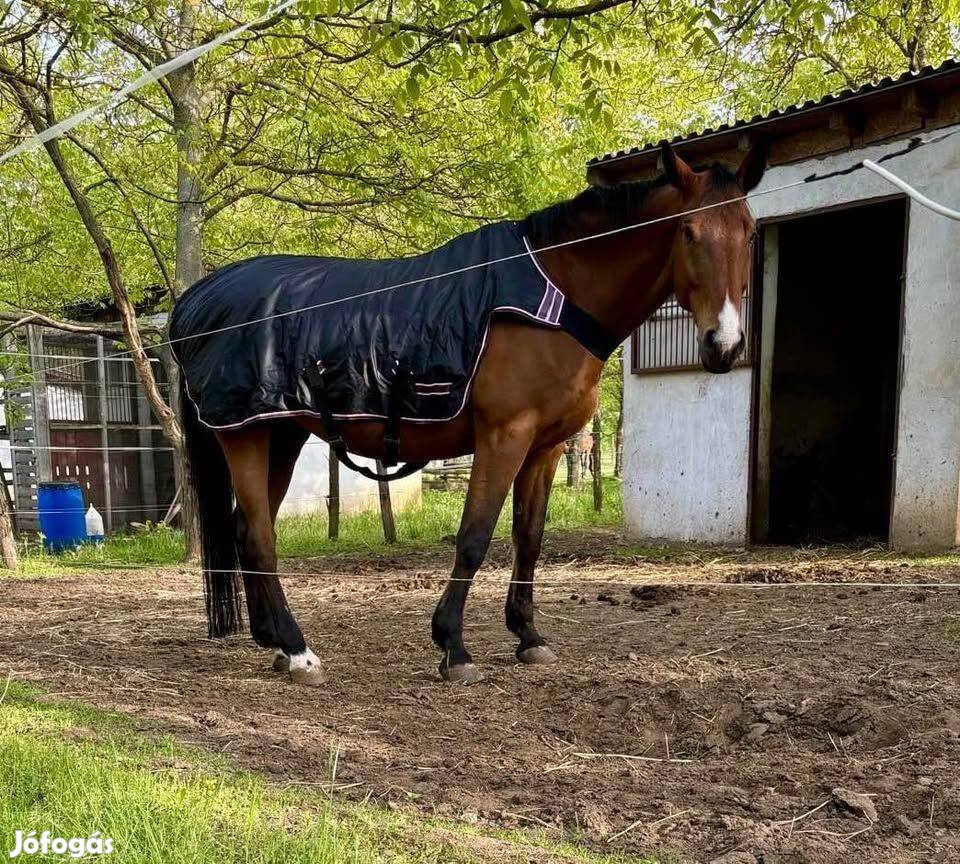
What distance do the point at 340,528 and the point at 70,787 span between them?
8956mm

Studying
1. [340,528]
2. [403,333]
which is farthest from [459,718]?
[340,528]

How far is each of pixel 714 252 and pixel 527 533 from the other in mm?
1609

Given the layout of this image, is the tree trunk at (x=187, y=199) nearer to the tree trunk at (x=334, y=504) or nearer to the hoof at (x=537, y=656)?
the tree trunk at (x=334, y=504)

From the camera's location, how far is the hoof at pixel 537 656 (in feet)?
13.9

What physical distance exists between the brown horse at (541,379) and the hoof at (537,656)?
1 centimetres

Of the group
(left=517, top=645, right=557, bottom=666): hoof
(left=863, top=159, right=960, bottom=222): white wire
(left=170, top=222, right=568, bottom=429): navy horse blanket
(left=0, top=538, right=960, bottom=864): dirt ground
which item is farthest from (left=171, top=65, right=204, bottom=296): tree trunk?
(left=863, top=159, right=960, bottom=222): white wire

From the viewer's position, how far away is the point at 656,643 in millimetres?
4566

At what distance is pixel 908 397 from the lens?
23.9 feet

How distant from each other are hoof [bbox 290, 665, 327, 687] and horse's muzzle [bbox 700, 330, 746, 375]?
7.16 feet

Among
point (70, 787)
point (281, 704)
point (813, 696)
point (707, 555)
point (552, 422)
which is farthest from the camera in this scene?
point (707, 555)

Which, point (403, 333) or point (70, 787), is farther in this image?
point (403, 333)

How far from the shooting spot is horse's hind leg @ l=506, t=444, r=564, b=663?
4.34 metres

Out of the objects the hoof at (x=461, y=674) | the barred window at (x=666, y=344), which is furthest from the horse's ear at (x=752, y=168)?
the barred window at (x=666, y=344)

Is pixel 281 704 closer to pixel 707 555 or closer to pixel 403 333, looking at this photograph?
pixel 403 333
